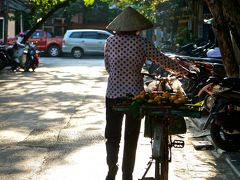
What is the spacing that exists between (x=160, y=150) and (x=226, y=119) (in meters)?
3.12

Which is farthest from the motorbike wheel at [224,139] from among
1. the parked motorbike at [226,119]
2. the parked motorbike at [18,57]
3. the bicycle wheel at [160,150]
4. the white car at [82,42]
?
the white car at [82,42]

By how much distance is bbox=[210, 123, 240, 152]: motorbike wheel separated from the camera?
8023 millimetres

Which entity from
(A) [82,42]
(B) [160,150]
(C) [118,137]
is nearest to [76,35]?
(A) [82,42]

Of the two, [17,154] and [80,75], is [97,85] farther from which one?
[17,154]

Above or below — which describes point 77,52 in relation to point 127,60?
below

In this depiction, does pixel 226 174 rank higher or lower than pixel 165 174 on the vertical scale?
lower

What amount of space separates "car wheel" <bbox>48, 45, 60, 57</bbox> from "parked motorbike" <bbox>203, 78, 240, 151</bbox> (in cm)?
2753

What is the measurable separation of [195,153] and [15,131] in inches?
121

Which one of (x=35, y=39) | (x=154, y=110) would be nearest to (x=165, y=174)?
(x=154, y=110)

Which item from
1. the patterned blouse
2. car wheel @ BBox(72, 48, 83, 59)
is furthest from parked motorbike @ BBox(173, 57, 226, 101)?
car wheel @ BBox(72, 48, 83, 59)

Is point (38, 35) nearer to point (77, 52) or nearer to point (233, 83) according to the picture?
point (77, 52)

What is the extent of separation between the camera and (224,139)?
8.04 meters

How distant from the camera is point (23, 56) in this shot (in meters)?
21.8

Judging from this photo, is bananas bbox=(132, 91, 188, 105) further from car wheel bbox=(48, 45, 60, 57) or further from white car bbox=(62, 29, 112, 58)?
car wheel bbox=(48, 45, 60, 57)
